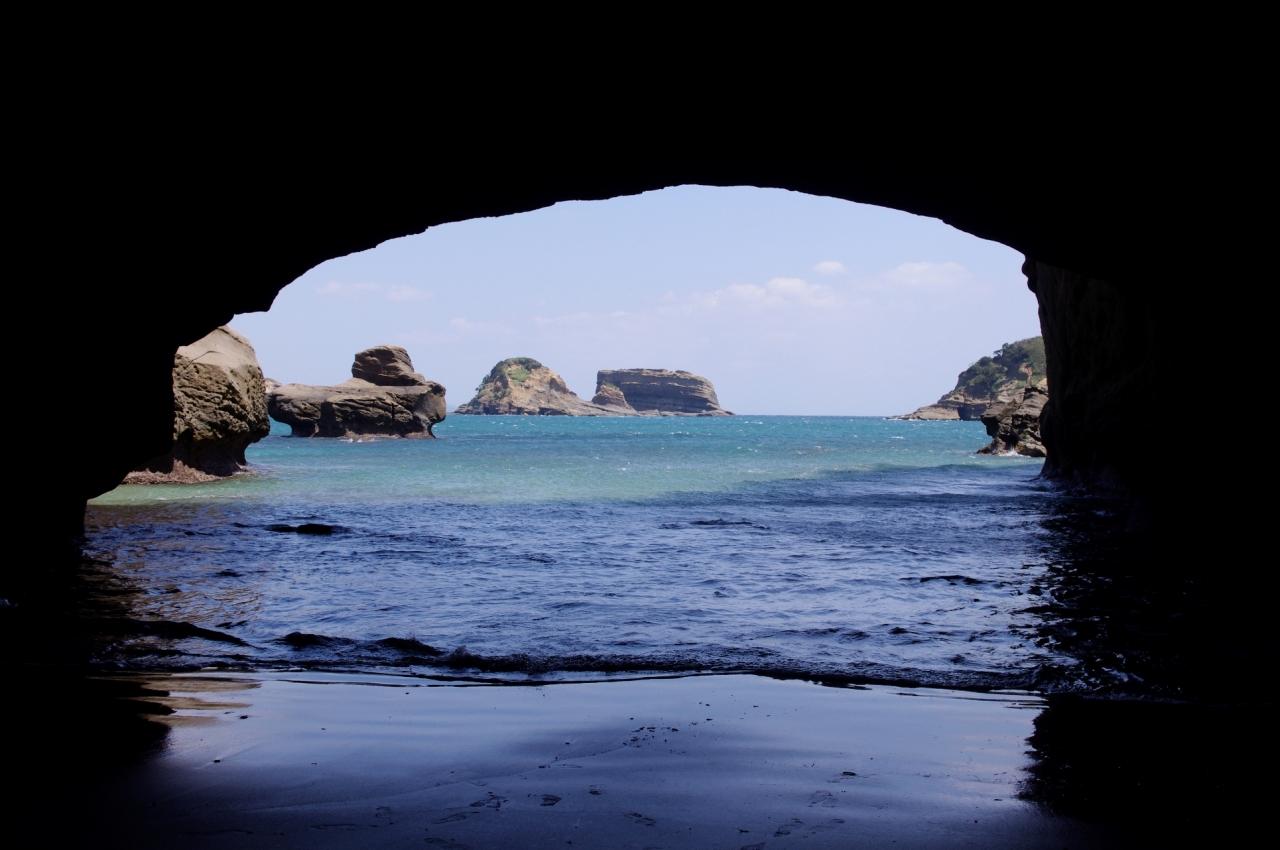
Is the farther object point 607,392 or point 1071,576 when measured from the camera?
point 607,392

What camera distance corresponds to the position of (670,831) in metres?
2.79

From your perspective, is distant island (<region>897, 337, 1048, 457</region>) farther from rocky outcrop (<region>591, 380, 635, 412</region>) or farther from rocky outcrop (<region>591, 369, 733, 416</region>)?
rocky outcrop (<region>591, 380, 635, 412</region>)

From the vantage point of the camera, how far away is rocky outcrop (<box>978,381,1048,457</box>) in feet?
108

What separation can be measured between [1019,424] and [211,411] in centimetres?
2949

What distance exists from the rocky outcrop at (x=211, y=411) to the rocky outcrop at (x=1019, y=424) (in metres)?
28.3

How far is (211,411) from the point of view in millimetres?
20500

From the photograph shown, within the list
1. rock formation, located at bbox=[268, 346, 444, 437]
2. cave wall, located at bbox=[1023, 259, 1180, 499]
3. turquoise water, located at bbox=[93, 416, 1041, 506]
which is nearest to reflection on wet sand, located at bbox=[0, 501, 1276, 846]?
cave wall, located at bbox=[1023, 259, 1180, 499]

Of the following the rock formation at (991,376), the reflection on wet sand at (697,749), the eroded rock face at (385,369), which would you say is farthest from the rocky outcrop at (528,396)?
the reflection on wet sand at (697,749)

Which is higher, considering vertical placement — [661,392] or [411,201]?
[661,392]

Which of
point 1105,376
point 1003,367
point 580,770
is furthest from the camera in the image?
point 1003,367

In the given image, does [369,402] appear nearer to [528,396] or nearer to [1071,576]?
[1071,576]

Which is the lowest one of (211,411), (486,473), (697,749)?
(486,473)

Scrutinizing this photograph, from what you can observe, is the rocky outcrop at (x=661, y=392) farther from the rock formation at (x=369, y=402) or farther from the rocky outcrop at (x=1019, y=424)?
the rocky outcrop at (x=1019, y=424)

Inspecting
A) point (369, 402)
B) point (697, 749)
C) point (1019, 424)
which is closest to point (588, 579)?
point (697, 749)
